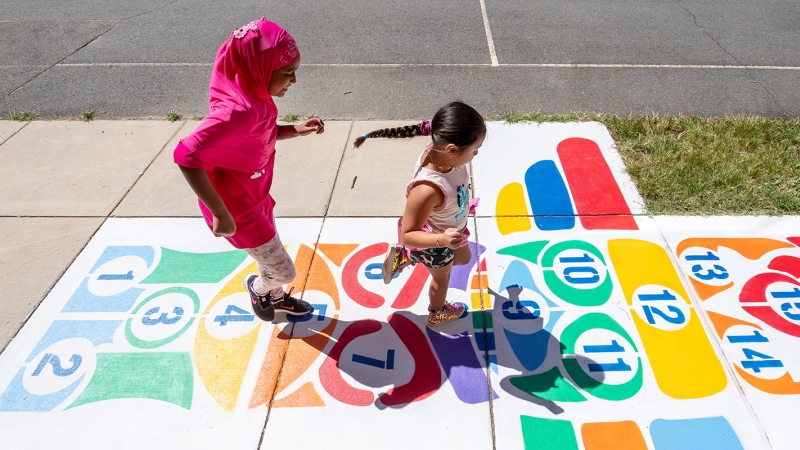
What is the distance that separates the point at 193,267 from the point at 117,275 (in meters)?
0.55

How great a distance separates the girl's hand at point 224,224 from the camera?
96.7 inches

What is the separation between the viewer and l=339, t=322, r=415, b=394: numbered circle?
10.0ft

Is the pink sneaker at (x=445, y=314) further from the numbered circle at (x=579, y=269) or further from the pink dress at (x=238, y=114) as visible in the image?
the pink dress at (x=238, y=114)

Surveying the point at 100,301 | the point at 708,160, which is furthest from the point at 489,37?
the point at 100,301

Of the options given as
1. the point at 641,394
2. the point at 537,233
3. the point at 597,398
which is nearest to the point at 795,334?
the point at 641,394

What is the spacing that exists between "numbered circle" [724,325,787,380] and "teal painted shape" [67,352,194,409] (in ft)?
10.7

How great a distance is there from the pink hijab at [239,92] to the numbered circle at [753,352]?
10.1ft

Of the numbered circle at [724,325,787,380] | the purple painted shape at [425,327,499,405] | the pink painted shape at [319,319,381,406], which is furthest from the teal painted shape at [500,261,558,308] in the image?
the numbered circle at [724,325,787,380]

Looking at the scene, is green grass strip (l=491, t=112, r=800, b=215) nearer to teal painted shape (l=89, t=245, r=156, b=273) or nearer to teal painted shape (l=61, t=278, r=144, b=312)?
teal painted shape (l=89, t=245, r=156, b=273)

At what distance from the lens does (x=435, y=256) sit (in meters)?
2.84

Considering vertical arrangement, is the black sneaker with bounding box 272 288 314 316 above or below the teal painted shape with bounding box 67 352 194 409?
above

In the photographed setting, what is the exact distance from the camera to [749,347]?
3164 millimetres

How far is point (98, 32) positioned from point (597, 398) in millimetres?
9187

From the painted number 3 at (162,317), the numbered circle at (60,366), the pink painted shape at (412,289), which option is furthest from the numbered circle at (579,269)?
the numbered circle at (60,366)
